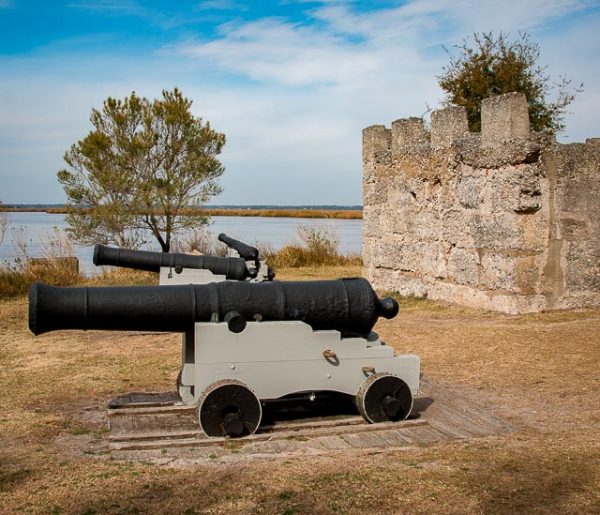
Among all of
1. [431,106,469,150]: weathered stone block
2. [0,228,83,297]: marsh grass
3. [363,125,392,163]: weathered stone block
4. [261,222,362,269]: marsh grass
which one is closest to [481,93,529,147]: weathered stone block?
[431,106,469,150]: weathered stone block

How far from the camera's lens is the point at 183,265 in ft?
28.9

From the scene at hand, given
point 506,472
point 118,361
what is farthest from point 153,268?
point 506,472

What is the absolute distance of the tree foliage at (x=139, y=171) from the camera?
17.6 meters

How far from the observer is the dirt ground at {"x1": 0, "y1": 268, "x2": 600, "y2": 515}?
3.47 m

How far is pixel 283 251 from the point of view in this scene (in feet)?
61.6

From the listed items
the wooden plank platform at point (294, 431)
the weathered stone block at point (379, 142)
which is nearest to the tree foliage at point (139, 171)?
the weathered stone block at point (379, 142)

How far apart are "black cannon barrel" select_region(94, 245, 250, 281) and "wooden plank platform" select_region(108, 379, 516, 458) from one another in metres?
3.30

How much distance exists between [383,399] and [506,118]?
Answer: 17.8 feet

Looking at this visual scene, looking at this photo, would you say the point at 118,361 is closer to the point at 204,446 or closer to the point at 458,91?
the point at 204,446

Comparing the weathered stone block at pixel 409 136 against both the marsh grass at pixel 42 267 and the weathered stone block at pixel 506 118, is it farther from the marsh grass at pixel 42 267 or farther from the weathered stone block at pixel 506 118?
the marsh grass at pixel 42 267

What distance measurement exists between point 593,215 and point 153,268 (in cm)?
532

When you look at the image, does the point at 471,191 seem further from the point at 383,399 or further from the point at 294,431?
the point at 294,431

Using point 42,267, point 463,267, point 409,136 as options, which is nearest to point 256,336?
point 463,267

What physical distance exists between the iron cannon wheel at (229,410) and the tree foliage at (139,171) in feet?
44.5
